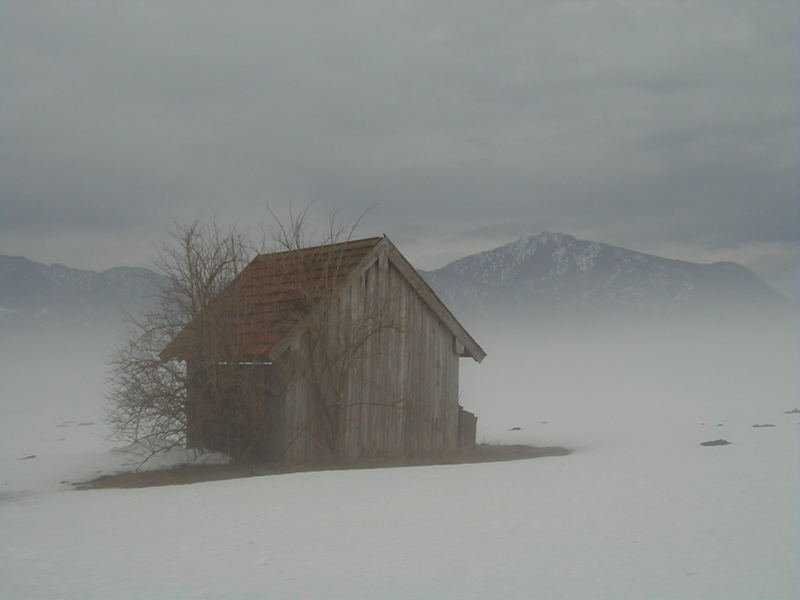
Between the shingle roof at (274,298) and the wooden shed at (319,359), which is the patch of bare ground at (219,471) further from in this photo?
the shingle roof at (274,298)

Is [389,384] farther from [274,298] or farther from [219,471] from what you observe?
[219,471]

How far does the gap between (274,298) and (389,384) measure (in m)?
Result: 3.61

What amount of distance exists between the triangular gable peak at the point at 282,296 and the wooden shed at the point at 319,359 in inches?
1.2

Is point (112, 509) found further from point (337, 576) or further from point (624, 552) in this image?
point (624, 552)

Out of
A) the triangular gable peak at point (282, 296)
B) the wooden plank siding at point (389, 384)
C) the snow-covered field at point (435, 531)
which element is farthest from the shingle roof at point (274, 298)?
the snow-covered field at point (435, 531)

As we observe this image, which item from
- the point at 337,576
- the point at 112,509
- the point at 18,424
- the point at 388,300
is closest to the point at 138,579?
the point at 337,576

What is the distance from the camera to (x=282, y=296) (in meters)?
20.0

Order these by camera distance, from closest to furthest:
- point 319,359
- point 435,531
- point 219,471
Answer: point 435,531 → point 219,471 → point 319,359

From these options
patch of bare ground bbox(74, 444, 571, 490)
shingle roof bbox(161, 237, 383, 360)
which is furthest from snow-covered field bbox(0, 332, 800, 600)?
shingle roof bbox(161, 237, 383, 360)

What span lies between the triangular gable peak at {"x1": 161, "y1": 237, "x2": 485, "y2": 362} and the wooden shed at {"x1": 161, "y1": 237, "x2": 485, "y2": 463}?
0.03 m

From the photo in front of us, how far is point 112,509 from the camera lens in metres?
13.9

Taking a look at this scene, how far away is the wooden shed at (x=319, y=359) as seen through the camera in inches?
730

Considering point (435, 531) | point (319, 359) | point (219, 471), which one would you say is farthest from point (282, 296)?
point (435, 531)

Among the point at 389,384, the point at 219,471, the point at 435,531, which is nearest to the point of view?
the point at 435,531
